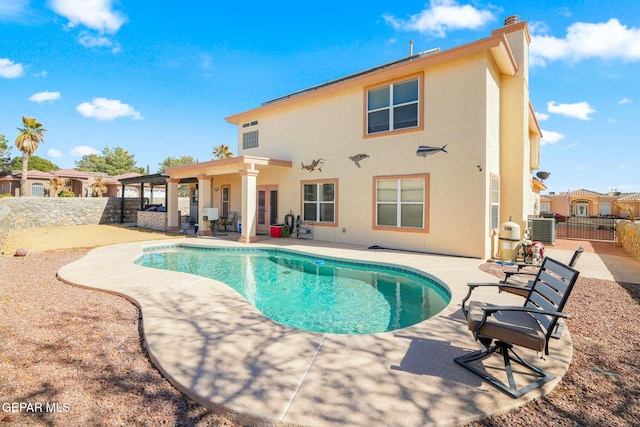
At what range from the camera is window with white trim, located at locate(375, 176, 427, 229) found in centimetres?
1041

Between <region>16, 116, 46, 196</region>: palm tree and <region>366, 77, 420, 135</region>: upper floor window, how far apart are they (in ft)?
100

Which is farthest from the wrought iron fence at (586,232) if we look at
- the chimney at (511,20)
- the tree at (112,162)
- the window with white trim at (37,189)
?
the tree at (112,162)

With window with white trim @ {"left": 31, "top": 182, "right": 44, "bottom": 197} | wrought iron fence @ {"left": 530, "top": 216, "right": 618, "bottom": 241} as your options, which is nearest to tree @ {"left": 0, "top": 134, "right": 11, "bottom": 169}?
window with white trim @ {"left": 31, "top": 182, "right": 44, "bottom": 197}

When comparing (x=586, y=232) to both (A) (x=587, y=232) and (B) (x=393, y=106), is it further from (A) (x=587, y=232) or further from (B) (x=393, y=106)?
(B) (x=393, y=106)

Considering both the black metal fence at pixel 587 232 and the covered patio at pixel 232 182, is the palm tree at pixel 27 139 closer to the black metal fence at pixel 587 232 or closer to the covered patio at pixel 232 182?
the covered patio at pixel 232 182

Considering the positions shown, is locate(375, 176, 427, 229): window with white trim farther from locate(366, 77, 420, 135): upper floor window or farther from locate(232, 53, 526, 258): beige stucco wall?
locate(366, 77, 420, 135): upper floor window

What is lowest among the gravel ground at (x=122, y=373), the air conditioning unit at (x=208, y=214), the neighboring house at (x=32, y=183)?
the gravel ground at (x=122, y=373)

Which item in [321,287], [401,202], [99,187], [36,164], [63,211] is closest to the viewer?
[321,287]

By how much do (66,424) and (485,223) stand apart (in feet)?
32.7

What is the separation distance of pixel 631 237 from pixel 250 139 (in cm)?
1666

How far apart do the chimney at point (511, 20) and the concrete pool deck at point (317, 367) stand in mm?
10935

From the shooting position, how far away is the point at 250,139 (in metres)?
16.4

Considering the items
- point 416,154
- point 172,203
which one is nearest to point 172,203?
point 172,203

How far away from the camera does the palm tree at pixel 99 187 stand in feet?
Answer: 96.3
